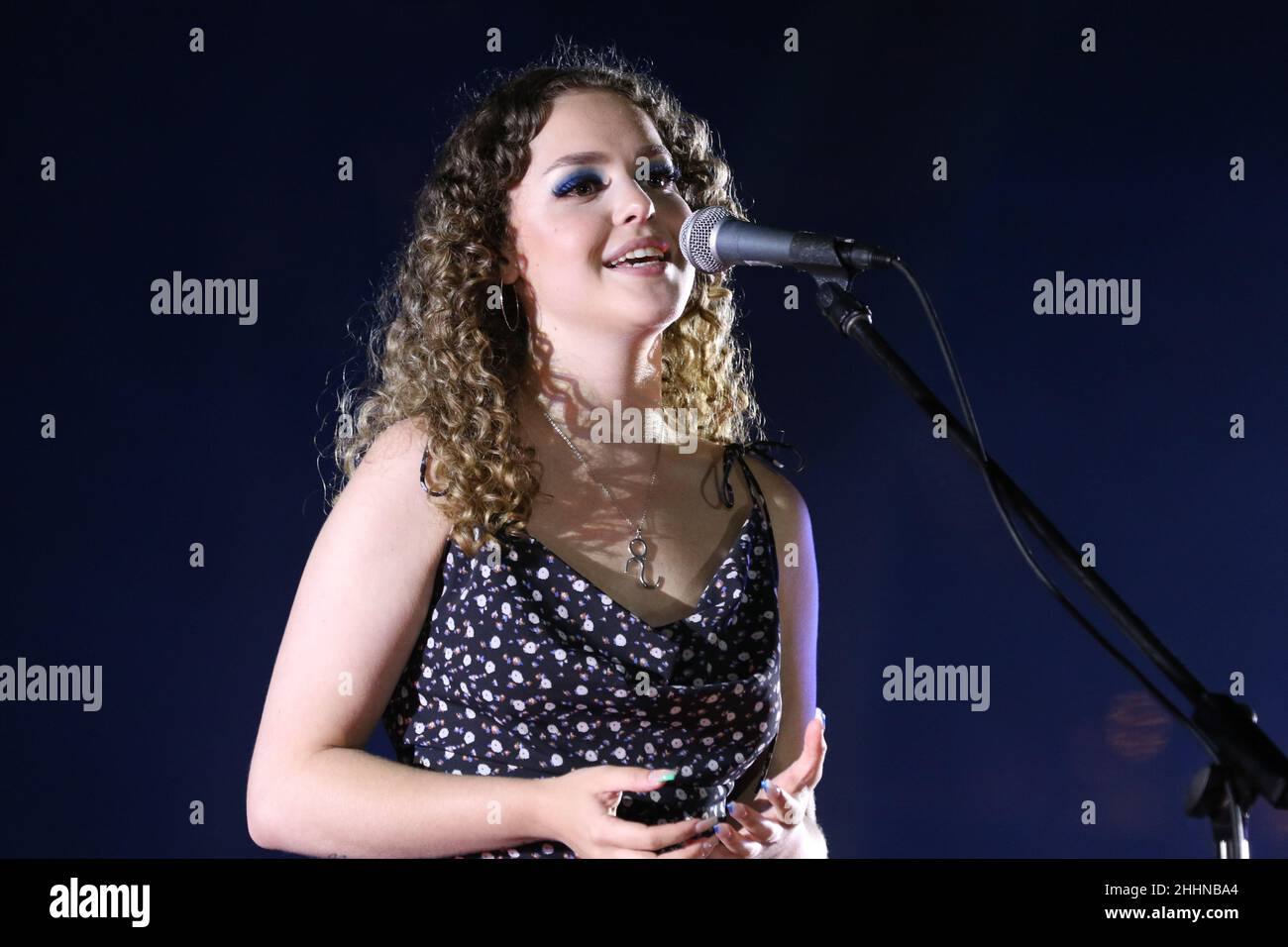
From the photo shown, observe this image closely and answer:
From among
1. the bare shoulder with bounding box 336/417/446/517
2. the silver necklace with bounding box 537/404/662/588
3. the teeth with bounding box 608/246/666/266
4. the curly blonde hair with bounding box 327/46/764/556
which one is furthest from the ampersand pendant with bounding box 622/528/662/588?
→ the teeth with bounding box 608/246/666/266

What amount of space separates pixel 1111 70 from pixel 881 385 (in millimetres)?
797

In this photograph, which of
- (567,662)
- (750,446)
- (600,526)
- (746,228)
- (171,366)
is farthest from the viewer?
(171,366)

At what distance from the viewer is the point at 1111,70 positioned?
258 centimetres

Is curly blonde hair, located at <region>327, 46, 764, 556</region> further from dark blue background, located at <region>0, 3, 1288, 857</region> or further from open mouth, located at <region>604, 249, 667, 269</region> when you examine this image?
dark blue background, located at <region>0, 3, 1288, 857</region>

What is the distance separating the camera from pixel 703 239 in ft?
4.66

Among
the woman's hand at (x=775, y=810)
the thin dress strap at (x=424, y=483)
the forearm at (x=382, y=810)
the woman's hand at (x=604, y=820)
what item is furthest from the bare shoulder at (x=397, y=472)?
the woman's hand at (x=775, y=810)

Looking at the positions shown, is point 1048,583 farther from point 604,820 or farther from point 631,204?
point 631,204

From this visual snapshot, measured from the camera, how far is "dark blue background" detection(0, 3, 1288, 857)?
221cm

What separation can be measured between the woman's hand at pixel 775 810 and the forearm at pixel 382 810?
24 centimetres

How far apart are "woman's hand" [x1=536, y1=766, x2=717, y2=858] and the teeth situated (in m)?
0.69

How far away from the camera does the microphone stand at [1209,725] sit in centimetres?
96

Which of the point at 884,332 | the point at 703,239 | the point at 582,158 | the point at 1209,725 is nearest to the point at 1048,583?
the point at 1209,725
